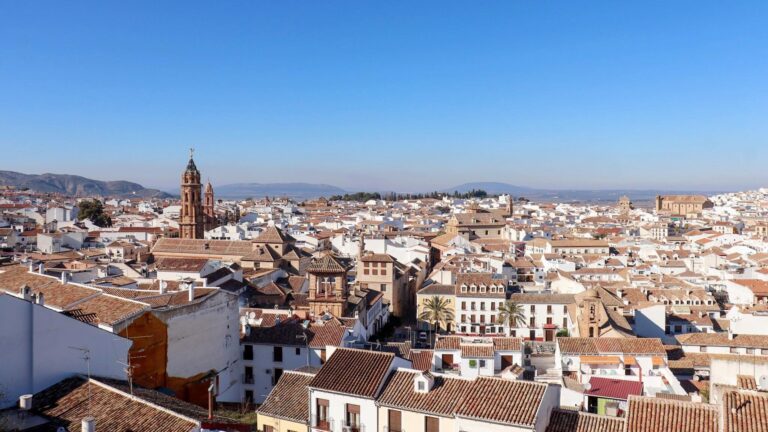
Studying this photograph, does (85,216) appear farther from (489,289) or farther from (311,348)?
(311,348)

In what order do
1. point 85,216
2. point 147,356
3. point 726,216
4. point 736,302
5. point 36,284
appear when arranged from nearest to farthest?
point 147,356 < point 36,284 < point 736,302 < point 85,216 < point 726,216

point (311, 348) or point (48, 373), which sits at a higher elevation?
point (48, 373)

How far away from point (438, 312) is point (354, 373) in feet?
77.5

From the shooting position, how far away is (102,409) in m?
11.6

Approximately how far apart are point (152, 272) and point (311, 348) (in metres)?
19.7

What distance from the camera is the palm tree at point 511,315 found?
35375mm

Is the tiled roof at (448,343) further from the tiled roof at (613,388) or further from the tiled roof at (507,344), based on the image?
the tiled roof at (613,388)

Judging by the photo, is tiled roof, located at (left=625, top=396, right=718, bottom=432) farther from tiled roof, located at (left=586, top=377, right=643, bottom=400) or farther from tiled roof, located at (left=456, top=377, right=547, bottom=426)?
tiled roof, located at (left=586, top=377, right=643, bottom=400)

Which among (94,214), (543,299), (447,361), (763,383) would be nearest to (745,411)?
(763,383)

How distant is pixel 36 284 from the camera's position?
Result: 62.2 feet

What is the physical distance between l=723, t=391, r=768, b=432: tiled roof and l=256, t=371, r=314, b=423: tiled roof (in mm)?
8505

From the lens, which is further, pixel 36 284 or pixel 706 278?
pixel 706 278

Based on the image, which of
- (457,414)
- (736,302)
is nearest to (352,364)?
(457,414)

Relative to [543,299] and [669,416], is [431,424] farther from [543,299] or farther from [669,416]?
[543,299]
